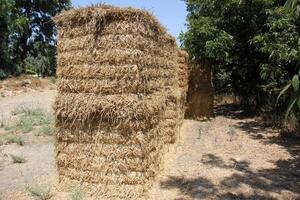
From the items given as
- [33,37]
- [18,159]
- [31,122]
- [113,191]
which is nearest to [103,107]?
[113,191]

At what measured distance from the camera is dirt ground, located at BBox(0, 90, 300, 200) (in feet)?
18.0

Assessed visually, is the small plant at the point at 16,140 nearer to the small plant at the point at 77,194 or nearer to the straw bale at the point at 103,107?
the straw bale at the point at 103,107

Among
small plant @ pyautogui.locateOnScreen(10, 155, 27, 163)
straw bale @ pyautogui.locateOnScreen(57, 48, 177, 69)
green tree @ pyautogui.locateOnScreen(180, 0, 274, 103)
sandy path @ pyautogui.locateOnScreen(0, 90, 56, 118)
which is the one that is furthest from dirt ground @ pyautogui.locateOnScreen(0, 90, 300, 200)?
sandy path @ pyautogui.locateOnScreen(0, 90, 56, 118)

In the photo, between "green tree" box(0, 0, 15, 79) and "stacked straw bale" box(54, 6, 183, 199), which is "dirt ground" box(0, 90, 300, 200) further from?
"green tree" box(0, 0, 15, 79)

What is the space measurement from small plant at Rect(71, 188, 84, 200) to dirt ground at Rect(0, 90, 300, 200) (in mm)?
568

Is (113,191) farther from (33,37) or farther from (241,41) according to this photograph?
(33,37)

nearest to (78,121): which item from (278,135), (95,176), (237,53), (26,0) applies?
(95,176)

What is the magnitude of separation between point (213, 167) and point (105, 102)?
8.18 ft

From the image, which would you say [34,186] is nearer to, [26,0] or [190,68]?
[190,68]

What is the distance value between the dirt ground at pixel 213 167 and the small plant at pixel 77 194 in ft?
1.86

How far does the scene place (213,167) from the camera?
22.1 ft

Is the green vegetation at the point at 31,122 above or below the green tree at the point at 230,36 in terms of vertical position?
below

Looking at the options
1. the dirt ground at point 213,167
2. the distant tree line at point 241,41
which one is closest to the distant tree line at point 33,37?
the distant tree line at point 241,41

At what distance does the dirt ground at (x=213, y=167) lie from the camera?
548cm
